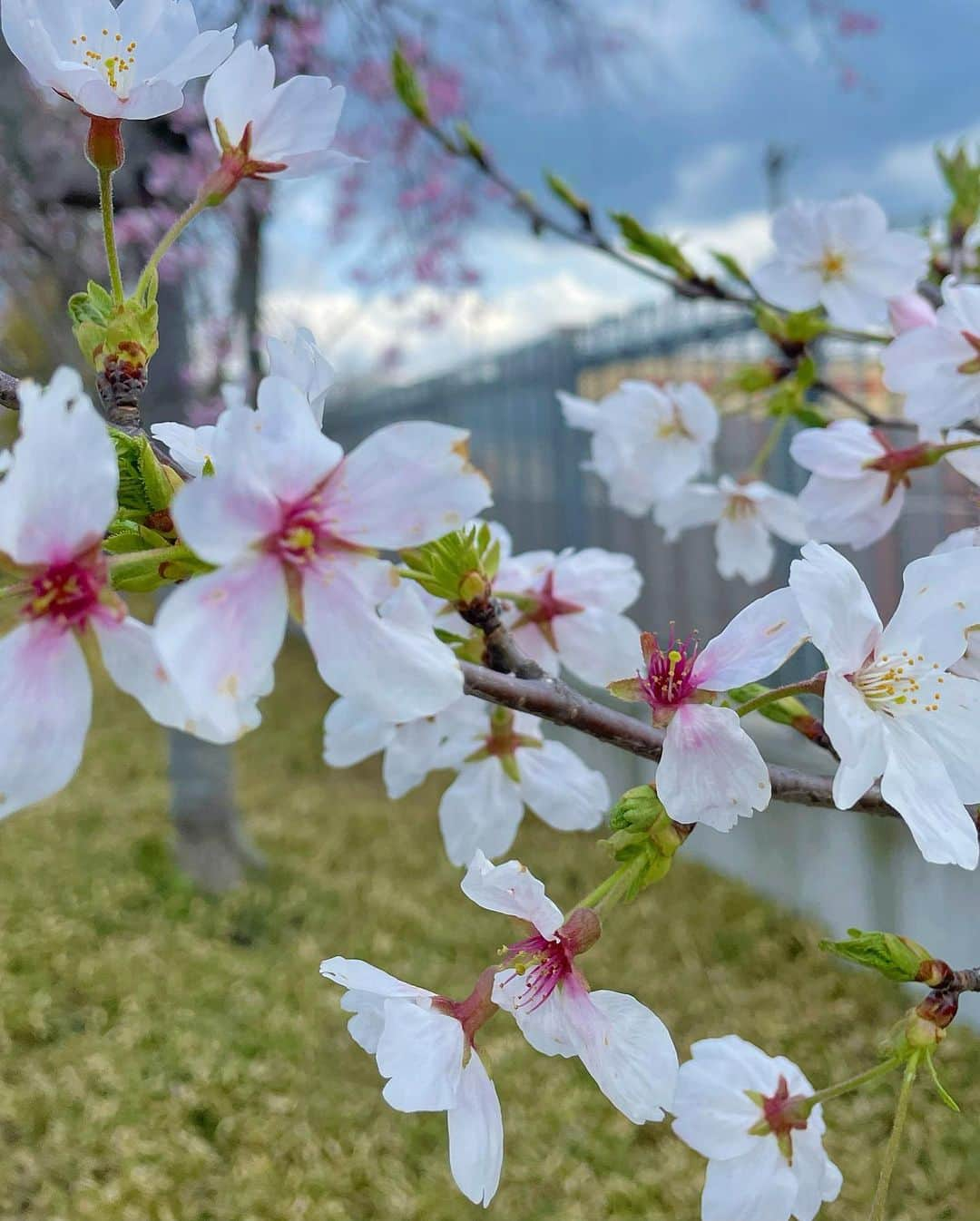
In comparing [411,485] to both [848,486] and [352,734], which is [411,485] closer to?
[352,734]

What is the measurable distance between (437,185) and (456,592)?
3.54 metres

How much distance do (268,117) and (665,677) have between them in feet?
0.95

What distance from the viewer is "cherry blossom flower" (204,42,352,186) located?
0.42 m

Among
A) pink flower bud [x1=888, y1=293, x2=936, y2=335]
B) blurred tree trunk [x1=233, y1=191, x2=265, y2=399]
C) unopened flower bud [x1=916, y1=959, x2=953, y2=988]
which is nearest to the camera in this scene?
unopened flower bud [x1=916, y1=959, x2=953, y2=988]

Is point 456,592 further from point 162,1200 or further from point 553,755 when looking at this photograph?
point 162,1200

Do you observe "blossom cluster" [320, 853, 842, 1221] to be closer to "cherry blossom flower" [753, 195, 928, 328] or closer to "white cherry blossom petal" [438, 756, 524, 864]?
"white cherry blossom petal" [438, 756, 524, 864]

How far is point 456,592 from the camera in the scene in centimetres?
44

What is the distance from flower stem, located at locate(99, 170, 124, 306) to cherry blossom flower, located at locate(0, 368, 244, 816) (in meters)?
0.16

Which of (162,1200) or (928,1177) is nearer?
(162,1200)

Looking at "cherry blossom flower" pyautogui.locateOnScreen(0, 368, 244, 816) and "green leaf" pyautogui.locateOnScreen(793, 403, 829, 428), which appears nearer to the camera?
"cherry blossom flower" pyautogui.locateOnScreen(0, 368, 244, 816)

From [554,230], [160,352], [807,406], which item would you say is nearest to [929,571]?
[807,406]

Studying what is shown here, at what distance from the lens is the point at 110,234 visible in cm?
40

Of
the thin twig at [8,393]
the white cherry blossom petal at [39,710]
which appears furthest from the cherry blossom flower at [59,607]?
the thin twig at [8,393]

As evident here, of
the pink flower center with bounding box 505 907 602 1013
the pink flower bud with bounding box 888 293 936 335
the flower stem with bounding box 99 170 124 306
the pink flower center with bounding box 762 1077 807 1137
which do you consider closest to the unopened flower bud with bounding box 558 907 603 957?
the pink flower center with bounding box 505 907 602 1013
